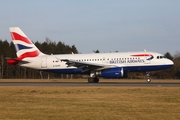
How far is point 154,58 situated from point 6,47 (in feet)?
213

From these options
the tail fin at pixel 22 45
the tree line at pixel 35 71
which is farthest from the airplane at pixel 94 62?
the tree line at pixel 35 71

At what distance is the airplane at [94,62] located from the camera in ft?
149

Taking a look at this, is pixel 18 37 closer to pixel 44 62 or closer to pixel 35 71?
pixel 44 62

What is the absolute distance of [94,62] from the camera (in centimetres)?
4744

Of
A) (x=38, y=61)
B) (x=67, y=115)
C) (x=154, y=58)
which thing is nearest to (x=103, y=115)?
(x=67, y=115)

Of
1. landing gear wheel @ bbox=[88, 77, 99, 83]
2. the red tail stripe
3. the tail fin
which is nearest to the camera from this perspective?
landing gear wheel @ bbox=[88, 77, 99, 83]

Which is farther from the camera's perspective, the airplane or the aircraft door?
the aircraft door

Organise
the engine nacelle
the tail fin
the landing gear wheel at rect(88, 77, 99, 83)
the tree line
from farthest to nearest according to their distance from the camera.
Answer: the tree line < the tail fin < the landing gear wheel at rect(88, 77, 99, 83) < the engine nacelle

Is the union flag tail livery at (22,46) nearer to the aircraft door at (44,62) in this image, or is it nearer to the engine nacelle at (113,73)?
the aircraft door at (44,62)

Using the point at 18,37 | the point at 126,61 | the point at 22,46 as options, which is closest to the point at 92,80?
the point at 126,61

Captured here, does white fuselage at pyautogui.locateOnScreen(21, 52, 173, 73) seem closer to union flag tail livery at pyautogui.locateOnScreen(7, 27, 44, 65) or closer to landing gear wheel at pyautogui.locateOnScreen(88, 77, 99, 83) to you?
landing gear wheel at pyautogui.locateOnScreen(88, 77, 99, 83)

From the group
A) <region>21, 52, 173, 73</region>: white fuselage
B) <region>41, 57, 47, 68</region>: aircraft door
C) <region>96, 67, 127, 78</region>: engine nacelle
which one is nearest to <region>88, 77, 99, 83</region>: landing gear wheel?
<region>96, 67, 127, 78</region>: engine nacelle

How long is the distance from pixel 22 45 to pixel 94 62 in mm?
10336

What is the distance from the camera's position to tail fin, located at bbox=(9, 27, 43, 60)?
166ft
